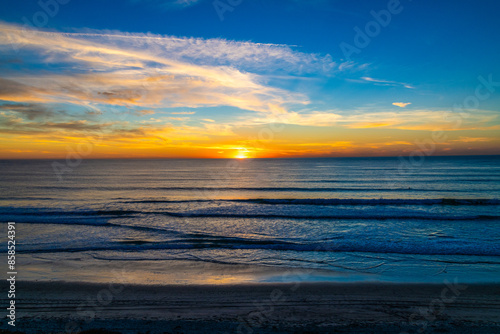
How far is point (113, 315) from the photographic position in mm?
6824

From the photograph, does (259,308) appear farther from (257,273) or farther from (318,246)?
(318,246)

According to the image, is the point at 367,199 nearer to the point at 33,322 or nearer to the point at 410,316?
the point at 410,316

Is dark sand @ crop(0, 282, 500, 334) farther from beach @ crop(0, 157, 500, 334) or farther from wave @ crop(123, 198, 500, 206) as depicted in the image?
wave @ crop(123, 198, 500, 206)

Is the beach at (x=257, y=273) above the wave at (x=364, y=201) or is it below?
above

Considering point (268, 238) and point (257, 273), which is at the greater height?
point (257, 273)

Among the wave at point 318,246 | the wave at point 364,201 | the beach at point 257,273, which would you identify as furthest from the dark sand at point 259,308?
the wave at point 364,201

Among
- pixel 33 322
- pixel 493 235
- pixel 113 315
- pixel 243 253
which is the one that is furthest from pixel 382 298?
pixel 493 235

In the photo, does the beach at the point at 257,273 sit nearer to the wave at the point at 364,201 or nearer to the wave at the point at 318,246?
the wave at the point at 318,246

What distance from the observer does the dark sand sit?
6266 mm

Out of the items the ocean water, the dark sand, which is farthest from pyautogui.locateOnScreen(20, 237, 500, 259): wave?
the dark sand

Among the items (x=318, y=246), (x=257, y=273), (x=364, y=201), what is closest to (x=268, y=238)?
(x=318, y=246)

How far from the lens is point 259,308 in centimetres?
717

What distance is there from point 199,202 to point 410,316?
2342 centimetres

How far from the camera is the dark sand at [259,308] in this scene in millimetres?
6266
